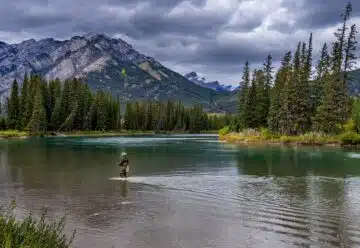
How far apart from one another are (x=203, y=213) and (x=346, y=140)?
227 feet

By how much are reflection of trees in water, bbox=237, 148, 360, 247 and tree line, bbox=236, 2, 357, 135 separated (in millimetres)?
43510

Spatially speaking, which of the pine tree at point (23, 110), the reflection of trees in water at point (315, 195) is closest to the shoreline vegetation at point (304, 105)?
the reflection of trees in water at point (315, 195)

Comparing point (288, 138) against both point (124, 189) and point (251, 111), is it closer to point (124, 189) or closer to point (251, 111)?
point (251, 111)

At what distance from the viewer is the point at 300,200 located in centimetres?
2541

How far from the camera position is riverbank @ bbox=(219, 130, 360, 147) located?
272 feet

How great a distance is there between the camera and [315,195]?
89.4 feet

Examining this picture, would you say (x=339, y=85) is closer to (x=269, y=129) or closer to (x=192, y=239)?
(x=269, y=129)

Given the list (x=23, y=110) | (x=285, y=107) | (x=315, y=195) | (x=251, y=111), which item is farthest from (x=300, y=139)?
(x=23, y=110)

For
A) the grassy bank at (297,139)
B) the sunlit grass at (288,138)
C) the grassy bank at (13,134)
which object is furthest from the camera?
the grassy bank at (13,134)

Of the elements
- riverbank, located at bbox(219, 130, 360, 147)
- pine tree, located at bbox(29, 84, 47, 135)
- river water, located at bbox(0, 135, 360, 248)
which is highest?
pine tree, located at bbox(29, 84, 47, 135)

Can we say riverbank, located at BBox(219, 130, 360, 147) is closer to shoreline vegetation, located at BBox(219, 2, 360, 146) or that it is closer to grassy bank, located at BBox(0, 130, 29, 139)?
shoreline vegetation, located at BBox(219, 2, 360, 146)

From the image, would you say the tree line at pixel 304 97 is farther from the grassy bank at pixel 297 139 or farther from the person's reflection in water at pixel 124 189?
the person's reflection in water at pixel 124 189

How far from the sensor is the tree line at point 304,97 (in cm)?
8969

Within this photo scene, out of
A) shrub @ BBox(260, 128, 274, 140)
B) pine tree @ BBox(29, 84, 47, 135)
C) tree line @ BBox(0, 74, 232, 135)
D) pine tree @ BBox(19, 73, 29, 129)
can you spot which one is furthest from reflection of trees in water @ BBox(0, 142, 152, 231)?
pine tree @ BBox(19, 73, 29, 129)
